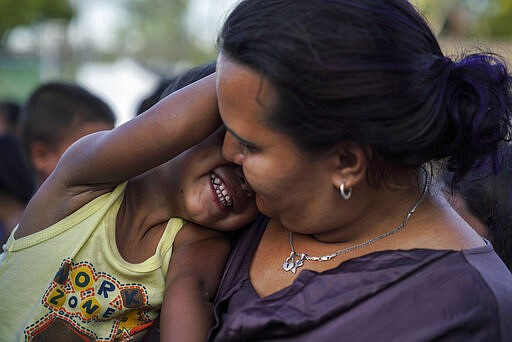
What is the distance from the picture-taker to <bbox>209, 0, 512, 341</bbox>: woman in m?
1.78

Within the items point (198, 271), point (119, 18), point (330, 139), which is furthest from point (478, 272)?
point (119, 18)

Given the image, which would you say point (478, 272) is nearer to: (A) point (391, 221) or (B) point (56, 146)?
(A) point (391, 221)

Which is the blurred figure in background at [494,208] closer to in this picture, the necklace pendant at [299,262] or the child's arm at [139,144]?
the necklace pendant at [299,262]

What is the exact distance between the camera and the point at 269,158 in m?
1.91

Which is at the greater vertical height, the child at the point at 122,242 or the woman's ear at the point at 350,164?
the woman's ear at the point at 350,164

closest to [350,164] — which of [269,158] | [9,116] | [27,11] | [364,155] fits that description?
[364,155]

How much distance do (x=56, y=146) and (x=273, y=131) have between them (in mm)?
3113

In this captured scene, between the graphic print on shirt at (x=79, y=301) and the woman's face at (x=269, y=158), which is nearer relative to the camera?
the woman's face at (x=269, y=158)

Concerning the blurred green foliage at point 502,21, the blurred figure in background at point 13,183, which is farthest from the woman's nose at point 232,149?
the blurred green foliage at point 502,21

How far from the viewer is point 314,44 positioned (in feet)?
5.81

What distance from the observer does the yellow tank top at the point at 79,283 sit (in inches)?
90.2

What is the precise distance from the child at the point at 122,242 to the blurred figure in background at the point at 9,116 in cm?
490

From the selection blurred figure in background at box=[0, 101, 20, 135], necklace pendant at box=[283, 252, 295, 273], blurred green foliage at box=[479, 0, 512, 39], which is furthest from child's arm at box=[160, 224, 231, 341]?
blurred green foliage at box=[479, 0, 512, 39]

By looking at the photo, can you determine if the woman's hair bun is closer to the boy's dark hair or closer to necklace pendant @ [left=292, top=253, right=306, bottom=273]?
necklace pendant @ [left=292, top=253, right=306, bottom=273]
